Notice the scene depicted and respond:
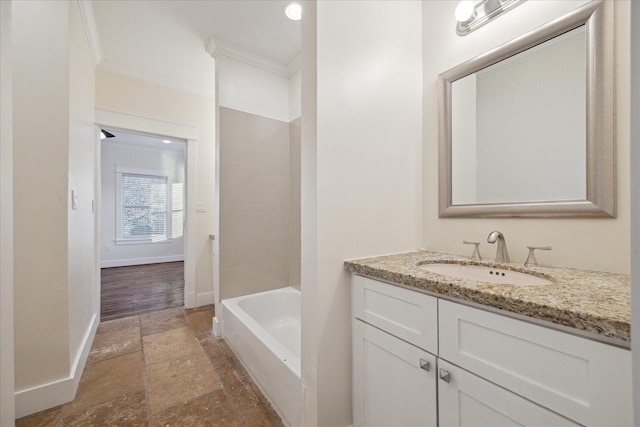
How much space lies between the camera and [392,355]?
1.03m

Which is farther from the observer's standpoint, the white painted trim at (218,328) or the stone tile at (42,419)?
the white painted trim at (218,328)

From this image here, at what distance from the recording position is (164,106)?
2820mm

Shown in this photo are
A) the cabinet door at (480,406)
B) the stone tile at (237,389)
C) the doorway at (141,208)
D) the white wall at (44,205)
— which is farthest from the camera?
the doorway at (141,208)

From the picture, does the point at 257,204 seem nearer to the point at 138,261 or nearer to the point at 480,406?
the point at 480,406

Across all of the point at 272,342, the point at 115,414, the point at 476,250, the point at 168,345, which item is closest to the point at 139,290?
the point at 168,345

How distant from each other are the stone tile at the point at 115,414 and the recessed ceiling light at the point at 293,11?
8.59 ft

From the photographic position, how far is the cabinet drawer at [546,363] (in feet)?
1.91

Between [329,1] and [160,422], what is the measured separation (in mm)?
2160

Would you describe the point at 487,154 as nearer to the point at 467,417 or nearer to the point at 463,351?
the point at 463,351

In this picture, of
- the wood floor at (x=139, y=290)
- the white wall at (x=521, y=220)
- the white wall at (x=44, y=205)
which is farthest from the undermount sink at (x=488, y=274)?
the wood floor at (x=139, y=290)

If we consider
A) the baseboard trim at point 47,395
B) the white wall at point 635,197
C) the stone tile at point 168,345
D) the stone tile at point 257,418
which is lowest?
the stone tile at point 257,418

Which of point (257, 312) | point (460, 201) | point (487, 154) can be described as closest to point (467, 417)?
point (460, 201)

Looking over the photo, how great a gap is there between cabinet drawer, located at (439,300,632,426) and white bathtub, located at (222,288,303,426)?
81 cm

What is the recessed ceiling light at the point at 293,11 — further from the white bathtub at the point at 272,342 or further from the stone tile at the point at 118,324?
the stone tile at the point at 118,324
